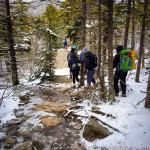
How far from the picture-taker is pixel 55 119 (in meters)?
3.67

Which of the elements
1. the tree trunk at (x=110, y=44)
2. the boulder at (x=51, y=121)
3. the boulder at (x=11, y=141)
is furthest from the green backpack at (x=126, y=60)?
the boulder at (x=11, y=141)

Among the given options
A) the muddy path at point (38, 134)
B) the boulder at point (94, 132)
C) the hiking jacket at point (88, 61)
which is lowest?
the muddy path at point (38, 134)

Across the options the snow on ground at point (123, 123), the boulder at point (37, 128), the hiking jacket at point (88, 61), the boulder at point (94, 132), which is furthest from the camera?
the hiking jacket at point (88, 61)

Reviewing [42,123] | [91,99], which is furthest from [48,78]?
[42,123]

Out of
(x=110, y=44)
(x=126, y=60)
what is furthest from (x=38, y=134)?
(x=126, y=60)

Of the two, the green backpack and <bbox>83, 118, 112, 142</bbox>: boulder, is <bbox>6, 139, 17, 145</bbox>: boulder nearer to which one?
<bbox>83, 118, 112, 142</bbox>: boulder

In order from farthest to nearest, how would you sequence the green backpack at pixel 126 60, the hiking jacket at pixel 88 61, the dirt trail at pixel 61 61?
the dirt trail at pixel 61 61
the hiking jacket at pixel 88 61
the green backpack at pixel 126 60

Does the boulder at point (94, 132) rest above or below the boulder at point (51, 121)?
above

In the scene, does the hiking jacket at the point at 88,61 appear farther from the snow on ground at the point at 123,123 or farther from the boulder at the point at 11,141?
the boulder at the point at 11,141

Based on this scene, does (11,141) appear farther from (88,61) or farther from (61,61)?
(61,61)

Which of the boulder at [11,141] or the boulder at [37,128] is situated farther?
the boulder at [37,128]

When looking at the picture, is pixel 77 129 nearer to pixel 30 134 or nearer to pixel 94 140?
pixel 94 140

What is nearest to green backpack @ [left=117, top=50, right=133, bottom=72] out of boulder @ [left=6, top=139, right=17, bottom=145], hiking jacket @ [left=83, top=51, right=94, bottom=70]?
hiking jacket @ [left=83, top=51, right=94, bottom=70]

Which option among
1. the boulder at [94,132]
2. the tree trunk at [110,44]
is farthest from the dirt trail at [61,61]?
the boulder at [94,132]
